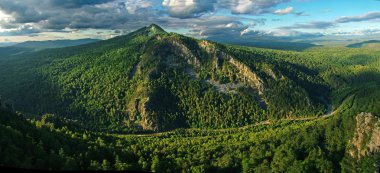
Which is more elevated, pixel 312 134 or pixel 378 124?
pixel 378 124

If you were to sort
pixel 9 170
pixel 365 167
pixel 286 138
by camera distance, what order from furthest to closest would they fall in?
pixel 286 138, pixel 365 167, pixel 9 170

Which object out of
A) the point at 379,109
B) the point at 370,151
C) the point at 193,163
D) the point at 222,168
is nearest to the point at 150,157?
the point at 193,163

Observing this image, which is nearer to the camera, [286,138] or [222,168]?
[222,168]

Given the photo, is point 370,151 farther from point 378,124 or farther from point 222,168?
point 222,168

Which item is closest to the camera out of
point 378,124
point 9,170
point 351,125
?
point 9,170

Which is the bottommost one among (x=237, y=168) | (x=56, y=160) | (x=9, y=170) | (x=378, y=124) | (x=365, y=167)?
(x=237, y=168)

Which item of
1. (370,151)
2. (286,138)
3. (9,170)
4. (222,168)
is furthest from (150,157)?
(9,170)

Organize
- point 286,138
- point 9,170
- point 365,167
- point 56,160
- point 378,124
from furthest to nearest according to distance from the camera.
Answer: point 286,138 < point 378,124 < point 365,167 < point 56,160 < point 9,170

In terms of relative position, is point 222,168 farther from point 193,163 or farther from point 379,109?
point 379,109

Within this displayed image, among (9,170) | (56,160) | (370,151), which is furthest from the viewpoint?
(370,151)
